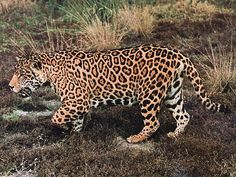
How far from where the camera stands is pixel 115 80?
7500 mm

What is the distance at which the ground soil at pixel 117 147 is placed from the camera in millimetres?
6525

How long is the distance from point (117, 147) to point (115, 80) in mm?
993

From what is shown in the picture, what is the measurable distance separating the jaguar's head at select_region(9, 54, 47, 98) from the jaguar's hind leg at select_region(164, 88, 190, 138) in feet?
6.39

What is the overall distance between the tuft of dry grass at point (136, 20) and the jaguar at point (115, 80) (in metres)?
6.77

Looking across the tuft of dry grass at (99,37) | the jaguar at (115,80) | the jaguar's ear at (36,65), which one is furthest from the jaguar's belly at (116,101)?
the tuft of dry grass at (99,37)

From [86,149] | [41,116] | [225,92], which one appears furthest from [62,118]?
[225,92]

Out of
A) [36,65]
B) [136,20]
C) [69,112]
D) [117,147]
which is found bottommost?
[117,147]

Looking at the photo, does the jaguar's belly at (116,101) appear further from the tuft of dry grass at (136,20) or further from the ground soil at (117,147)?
the tuft of dry grass at (136,20)

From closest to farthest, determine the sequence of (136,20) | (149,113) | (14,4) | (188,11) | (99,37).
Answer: (149,113) < (99,37) < (136,20) < (188,11) < (14,4)

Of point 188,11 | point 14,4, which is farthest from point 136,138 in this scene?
point 14,4

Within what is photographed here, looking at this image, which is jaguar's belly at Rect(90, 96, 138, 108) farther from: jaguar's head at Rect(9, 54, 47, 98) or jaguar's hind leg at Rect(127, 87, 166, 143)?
jaguar's head at Rect(9, 54, 47, 98)

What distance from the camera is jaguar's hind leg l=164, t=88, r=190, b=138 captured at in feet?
25.1

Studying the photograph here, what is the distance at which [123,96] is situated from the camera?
24.6ft

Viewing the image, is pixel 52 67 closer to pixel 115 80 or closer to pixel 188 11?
pixel 115 80
